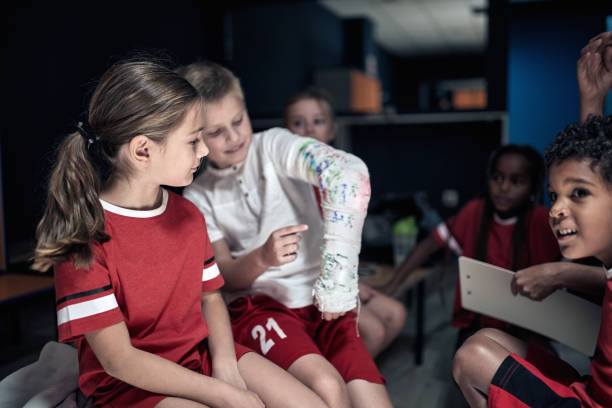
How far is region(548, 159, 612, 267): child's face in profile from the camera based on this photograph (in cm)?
94

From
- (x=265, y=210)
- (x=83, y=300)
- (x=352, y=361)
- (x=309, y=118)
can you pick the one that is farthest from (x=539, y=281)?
(x=309, y=118)

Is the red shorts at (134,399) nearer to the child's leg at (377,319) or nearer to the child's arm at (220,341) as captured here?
the child's arm at (220,341)

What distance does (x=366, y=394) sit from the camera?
1130 mm

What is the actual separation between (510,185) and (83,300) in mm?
1276

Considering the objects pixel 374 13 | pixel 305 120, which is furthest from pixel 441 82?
pixel 305 120

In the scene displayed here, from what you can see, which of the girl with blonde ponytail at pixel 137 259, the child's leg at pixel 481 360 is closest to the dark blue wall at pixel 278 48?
the girl with blonde ponytail at pixel 137 259

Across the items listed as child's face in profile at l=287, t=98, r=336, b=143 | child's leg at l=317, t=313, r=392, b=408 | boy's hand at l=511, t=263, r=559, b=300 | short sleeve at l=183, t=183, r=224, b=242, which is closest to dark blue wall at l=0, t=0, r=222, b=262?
child's face in profile at l=287, t=98, r=336, b=143

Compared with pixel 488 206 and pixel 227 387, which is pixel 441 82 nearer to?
pixel 488 206

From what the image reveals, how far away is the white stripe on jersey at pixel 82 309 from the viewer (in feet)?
3.01

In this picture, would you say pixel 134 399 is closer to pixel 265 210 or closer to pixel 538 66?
pixel 265 210

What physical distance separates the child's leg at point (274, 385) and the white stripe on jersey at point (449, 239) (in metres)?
0.91

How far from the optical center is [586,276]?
115cm

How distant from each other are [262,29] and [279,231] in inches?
178

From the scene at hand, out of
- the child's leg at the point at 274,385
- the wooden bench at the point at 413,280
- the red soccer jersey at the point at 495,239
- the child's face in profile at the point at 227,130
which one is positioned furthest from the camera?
the wooden bench at the point at 413,280
